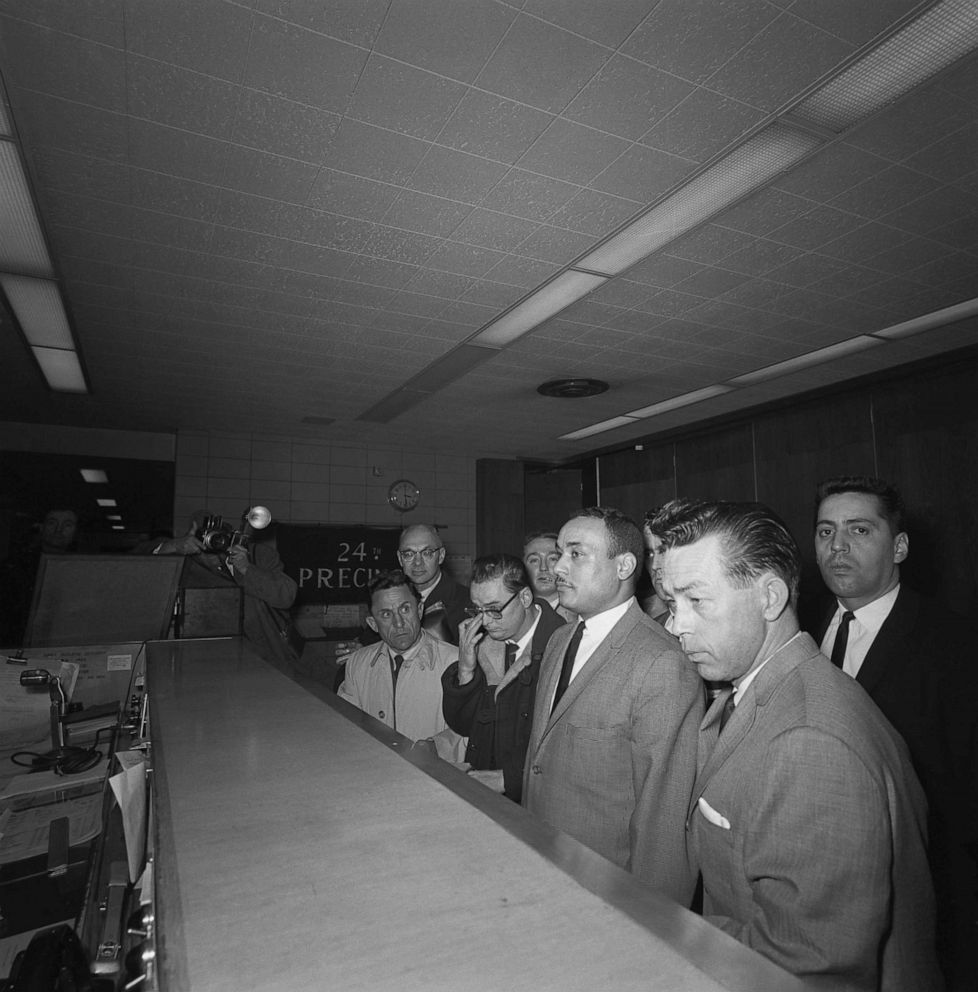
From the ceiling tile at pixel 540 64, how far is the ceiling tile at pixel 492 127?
5 centimetres

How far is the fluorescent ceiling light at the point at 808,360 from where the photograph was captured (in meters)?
4.80

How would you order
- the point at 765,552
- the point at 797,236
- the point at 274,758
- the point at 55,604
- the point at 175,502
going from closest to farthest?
the point at 274,758 → the point at 765,552 → the point at 55,604 → the point at 797,236 → the point at 175,502

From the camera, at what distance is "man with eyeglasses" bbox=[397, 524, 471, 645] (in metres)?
3.79

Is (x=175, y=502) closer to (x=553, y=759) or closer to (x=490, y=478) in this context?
(x=490, y=478)

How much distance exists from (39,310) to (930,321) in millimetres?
5930

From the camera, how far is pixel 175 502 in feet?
24.0

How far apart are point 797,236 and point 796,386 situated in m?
2.82

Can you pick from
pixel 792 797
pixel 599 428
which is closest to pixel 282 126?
pixel 792 797

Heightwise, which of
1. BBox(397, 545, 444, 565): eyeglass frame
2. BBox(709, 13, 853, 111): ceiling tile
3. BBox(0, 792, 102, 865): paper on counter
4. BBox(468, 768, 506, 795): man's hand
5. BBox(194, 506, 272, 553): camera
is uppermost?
BBox(709, 13, 853, 111): ceiling tile

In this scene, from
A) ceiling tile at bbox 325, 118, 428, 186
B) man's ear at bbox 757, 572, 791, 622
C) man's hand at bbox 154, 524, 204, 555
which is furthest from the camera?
man's hand at bbox 154, 524, 204, 555

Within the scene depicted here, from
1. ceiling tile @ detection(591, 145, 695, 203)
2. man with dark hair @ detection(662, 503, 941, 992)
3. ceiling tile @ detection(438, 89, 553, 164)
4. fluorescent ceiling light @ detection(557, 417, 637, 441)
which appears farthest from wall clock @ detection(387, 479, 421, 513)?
man with dark hair @ detection(662, 503, 941, 992)

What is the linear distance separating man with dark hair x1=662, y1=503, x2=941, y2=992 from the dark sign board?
6.82 m

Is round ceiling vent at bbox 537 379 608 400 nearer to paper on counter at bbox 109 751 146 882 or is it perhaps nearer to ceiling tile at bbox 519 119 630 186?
ceiling tile at bbox 519 119 630 186

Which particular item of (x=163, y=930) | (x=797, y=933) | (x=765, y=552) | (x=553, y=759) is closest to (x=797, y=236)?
(x=765, y=552)
